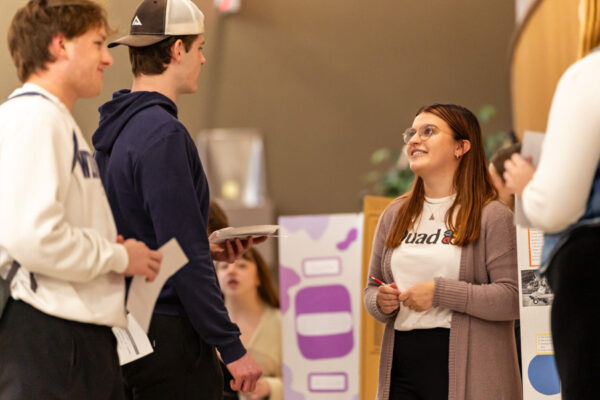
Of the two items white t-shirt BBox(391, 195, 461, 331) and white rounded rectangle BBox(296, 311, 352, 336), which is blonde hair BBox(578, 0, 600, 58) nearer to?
white t-shirt BBox(391, 195, 461, 331)

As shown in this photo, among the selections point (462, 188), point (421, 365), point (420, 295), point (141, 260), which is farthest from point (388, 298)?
point (141, 260)

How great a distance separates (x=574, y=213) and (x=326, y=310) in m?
2.24

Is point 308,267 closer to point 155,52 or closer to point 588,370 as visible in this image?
point 155,52

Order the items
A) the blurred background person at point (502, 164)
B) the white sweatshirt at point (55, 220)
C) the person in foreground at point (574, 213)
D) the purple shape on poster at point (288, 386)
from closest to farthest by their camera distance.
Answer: the white sweatshirt at point (55, 220) < the person in foreground at point (574, 213) < the blurred background person at point (502, 164) < the purple shape on poster at point (288, 386)

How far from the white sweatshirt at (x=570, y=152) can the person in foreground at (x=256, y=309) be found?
7.47 feet

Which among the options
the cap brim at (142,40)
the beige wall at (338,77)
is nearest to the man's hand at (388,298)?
the cap brim at (142,40)

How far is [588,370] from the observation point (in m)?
1.43

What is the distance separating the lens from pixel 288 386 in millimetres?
3537

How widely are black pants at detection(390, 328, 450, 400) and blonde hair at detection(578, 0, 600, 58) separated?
Answer: 90 centimetres

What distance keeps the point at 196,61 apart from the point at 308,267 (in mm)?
1868

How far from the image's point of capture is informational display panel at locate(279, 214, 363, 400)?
11.7 ft

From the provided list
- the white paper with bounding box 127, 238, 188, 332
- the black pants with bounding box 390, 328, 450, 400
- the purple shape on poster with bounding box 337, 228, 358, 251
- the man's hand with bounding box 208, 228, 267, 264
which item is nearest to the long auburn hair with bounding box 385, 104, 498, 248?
the black pants with bounding box 390, 328, 450, 400

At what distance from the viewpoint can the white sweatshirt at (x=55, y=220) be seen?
1320 mm

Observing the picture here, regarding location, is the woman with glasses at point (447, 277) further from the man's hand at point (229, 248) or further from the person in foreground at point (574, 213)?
the person in foreground at point (574, 213)
